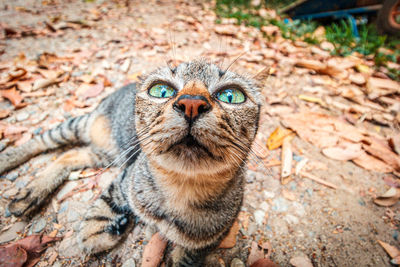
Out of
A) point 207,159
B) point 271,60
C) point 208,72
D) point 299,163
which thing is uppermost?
point 208,72

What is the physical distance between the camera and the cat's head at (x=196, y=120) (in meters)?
1.04

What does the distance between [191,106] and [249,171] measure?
153cm

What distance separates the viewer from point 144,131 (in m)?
1.29

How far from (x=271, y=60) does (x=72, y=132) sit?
356cm

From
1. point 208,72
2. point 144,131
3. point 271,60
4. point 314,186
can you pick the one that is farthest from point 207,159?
point 271,60

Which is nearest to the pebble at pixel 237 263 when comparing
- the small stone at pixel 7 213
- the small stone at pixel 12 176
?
the small stone at pixel 7 213

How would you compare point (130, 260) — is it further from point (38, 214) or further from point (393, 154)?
point (393, 154)

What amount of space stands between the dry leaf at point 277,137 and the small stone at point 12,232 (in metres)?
2.61

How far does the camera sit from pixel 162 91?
4.75 ft

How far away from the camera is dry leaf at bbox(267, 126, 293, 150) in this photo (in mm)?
2510

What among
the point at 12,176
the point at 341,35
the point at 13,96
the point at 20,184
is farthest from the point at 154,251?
the point at 341,35

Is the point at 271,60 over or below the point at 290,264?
over

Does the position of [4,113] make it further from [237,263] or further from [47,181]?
[237,263]

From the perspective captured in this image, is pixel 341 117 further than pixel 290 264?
Yes
